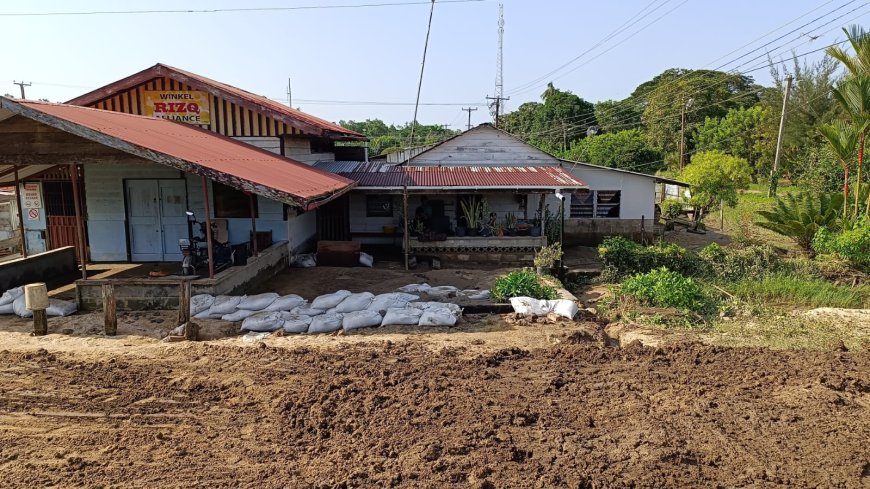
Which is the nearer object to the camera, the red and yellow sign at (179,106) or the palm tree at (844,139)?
the palm tree at (844,139)

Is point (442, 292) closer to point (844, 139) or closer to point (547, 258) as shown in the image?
point (547, 258)

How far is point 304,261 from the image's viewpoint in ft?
45.9

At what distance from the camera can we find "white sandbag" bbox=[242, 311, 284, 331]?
28.7 feet

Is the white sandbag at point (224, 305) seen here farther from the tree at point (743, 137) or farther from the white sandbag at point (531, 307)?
the tree at point (743, 137)

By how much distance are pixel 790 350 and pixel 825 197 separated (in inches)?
341

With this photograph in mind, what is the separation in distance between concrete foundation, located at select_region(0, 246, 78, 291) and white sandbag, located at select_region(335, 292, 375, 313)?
21.1ft

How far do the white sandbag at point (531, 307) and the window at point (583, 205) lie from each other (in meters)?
10.2

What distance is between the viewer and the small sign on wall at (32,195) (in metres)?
13.9

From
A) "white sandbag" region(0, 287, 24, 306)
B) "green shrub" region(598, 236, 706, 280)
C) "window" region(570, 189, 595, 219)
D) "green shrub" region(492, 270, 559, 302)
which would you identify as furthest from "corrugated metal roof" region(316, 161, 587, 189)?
"white sandbag" region(0, 287, 24, 306)

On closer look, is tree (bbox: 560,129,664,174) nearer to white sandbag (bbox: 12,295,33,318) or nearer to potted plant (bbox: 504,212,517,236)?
potted plant (bbox: 504,212,517,236)

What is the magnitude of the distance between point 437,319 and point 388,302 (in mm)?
990

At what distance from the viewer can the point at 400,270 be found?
14.2 metres

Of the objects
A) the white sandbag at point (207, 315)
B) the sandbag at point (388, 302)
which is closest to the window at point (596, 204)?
the sandbag at point (388, 302)

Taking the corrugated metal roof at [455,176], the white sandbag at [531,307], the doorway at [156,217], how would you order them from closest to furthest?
the white sandbag at [531,307] → the doorway at [156,217] → the corrugated metal roof at [455,176]
